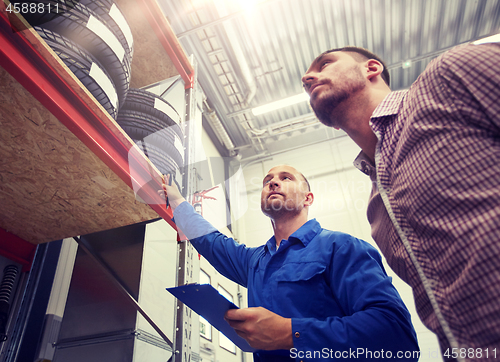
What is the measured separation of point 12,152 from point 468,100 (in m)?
1.63

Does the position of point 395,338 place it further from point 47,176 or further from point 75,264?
point 75,264

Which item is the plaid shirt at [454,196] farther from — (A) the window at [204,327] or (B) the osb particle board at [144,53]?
(A) the window at [204,327]

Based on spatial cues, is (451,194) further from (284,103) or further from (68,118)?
(284,103)

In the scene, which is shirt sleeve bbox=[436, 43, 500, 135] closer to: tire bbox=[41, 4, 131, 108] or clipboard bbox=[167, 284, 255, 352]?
clipboard bbox=[167, 284, 255, 352]

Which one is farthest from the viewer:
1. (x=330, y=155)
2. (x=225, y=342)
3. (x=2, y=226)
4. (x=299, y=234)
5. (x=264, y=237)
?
(x=330, y=155)

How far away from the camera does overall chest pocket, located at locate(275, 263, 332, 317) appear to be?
1122 mm

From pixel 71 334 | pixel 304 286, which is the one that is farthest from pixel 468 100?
pixel 71 334

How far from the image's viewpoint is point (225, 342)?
5102mm

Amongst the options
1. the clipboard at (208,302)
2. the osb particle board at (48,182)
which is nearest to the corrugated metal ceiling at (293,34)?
the osb particle board at (48,182)

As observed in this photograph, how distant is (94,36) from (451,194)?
163 centimetres

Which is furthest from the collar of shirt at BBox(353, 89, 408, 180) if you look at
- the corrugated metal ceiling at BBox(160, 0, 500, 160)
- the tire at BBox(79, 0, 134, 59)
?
the corrugated metal ceiling at BBox(160, 0, 500, 160)

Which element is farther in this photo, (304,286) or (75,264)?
(75,264)

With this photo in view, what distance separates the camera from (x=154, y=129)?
6.39 ft

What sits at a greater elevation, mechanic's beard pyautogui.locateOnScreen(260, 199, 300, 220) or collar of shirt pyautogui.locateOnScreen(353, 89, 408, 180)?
mechanic's beard pyautogui.locateOnScreen(260, 199, 300, 220)
